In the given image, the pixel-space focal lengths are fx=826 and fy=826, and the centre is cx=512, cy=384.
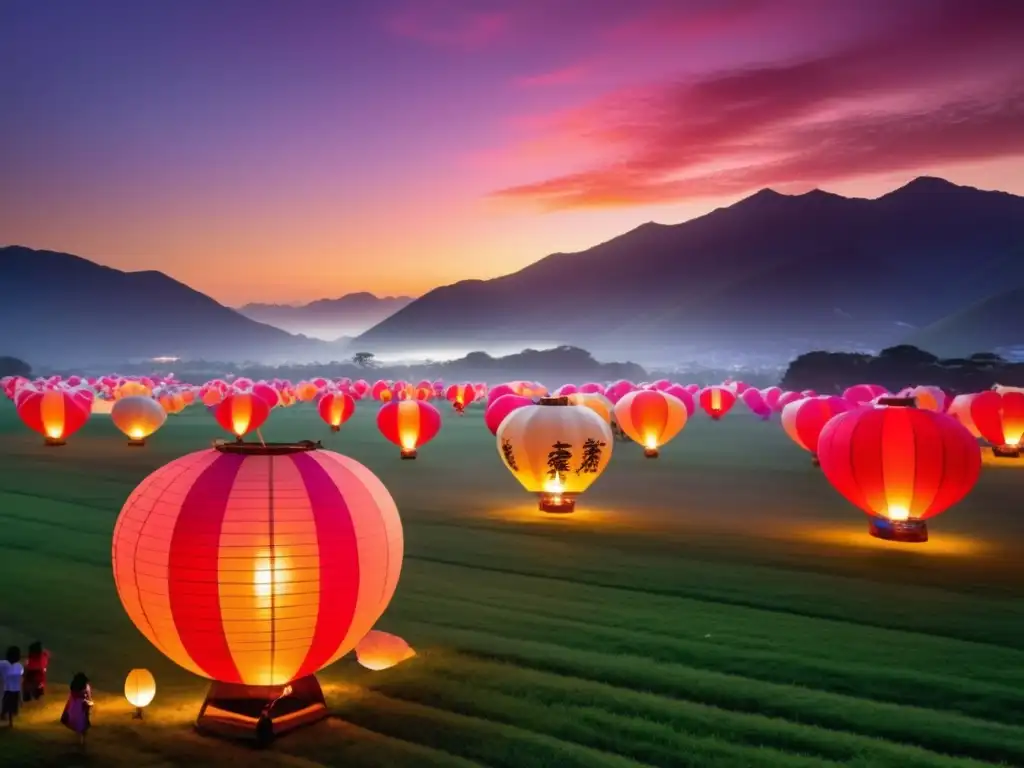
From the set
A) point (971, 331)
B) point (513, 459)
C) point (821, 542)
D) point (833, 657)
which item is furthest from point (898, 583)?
point (971, 331)

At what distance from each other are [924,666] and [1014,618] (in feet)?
8.56

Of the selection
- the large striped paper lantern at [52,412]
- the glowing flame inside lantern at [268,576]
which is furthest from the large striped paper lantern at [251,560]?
the large striped paper lantern at [52,412]

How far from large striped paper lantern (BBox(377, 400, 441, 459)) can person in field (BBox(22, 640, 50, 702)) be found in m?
22.5

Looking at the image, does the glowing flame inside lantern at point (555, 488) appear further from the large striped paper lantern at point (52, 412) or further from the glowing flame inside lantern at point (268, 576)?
the large striped paper lantern at point (52, 412)

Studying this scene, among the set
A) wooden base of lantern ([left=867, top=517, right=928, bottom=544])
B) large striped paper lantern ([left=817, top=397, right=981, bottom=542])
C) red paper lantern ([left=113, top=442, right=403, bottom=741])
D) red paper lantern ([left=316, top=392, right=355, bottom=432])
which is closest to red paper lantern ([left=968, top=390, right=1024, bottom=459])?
wooden base of lantern ([left=867, top=517, right=928, bottom=544])

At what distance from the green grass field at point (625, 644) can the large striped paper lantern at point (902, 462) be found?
774 mm

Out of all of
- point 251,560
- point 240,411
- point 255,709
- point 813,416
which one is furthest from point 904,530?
point 240,411

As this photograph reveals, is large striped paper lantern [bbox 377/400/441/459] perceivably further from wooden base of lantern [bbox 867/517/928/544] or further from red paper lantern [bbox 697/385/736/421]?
red paper lantern [bbox 697/385/736/421]

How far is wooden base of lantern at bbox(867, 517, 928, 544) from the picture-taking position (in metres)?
14.7

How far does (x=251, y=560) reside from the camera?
605cm

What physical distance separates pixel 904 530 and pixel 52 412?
30986 mm

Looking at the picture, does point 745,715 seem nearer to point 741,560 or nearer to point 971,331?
point 741,560

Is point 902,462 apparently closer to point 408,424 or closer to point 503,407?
point 503,407

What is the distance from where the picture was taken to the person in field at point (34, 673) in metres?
7.27
